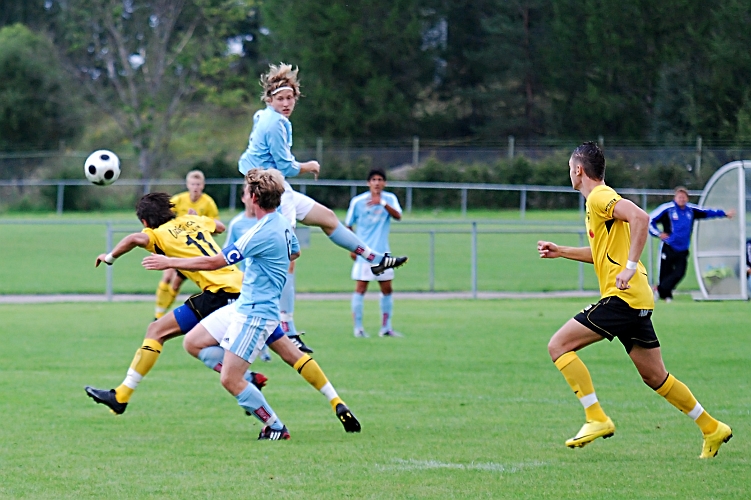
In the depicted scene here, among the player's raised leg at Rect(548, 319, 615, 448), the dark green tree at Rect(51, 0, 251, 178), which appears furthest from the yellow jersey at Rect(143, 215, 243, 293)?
the dark green tree at Rect(51, 0, 251, 178)

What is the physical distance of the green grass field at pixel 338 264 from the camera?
854 inches

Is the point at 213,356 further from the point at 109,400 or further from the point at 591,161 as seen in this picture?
the point at 591,161

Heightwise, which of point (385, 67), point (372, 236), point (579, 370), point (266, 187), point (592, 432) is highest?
point (385, 67)

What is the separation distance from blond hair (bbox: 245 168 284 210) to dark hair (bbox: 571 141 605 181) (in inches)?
75.3

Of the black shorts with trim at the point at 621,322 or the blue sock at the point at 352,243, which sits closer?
the black shorts with trim at the point at 621,322

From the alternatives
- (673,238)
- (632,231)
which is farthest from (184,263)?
(673,238)

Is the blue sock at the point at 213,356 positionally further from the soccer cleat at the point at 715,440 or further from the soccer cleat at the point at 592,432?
the soccer cleat at the point at 715,440

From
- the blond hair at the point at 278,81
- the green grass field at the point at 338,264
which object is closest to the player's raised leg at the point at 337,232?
the blond hair at the point at 278,81

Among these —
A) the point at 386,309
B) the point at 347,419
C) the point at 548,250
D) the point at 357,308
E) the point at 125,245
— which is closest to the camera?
the point at 548,250

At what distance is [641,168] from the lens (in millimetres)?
35875

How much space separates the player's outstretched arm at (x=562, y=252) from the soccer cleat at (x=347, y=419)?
5.63 feet

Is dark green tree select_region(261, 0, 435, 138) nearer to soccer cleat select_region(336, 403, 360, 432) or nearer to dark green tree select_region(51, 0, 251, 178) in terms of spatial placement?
dark green tree select_region(51, 0, 251, 178)

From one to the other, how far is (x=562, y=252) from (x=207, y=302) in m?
2.71

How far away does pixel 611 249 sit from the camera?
6.45 meters
